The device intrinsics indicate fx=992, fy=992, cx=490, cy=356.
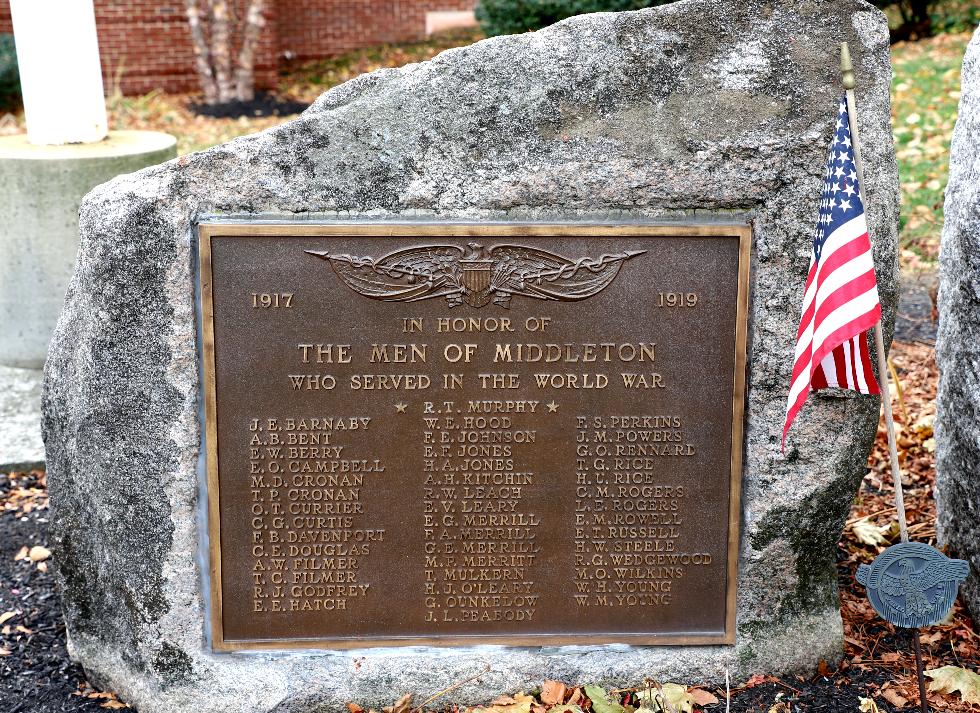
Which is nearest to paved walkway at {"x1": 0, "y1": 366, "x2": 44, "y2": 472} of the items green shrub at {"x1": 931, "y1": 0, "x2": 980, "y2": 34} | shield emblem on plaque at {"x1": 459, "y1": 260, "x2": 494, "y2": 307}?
shield emblem on plaque at {"x1": 459, "y1": 260, "x2": 494, "y2": 307}

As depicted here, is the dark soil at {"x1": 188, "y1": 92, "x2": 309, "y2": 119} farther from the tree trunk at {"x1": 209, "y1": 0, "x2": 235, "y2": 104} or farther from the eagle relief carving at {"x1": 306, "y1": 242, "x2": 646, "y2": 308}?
the eagle relief carving at {"x1": 306, "y1": 242, "x2": 646, "y2": 308}

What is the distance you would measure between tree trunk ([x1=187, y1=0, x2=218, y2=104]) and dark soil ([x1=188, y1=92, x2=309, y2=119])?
199 mm

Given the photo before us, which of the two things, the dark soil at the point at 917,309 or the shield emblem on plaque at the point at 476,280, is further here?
the dark soil at the point at 917,309

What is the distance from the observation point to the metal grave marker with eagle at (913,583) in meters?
2.82

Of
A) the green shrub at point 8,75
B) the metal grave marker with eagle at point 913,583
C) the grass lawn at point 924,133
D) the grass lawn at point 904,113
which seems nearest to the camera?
the metal grave marker with eagle at point 913,583

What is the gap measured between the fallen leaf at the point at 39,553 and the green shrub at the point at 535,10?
10.2 metres

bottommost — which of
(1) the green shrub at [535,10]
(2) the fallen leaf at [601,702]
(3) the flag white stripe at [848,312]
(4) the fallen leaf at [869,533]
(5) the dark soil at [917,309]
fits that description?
(2) the fallen leaf at [601,702]

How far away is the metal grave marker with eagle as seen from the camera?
2.82 m

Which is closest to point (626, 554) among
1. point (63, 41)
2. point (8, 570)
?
point (8, 570)

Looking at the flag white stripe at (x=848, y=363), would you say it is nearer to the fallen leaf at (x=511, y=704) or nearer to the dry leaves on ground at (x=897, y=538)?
the dry leaves on ground at (x=897, y=538)

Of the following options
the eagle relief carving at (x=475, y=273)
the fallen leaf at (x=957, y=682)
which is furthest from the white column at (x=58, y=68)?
the fallen leaf at (x=957, y=682)

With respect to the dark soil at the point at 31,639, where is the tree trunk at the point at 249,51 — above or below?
above

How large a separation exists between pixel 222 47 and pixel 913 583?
40.6 ft

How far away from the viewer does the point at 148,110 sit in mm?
13289
